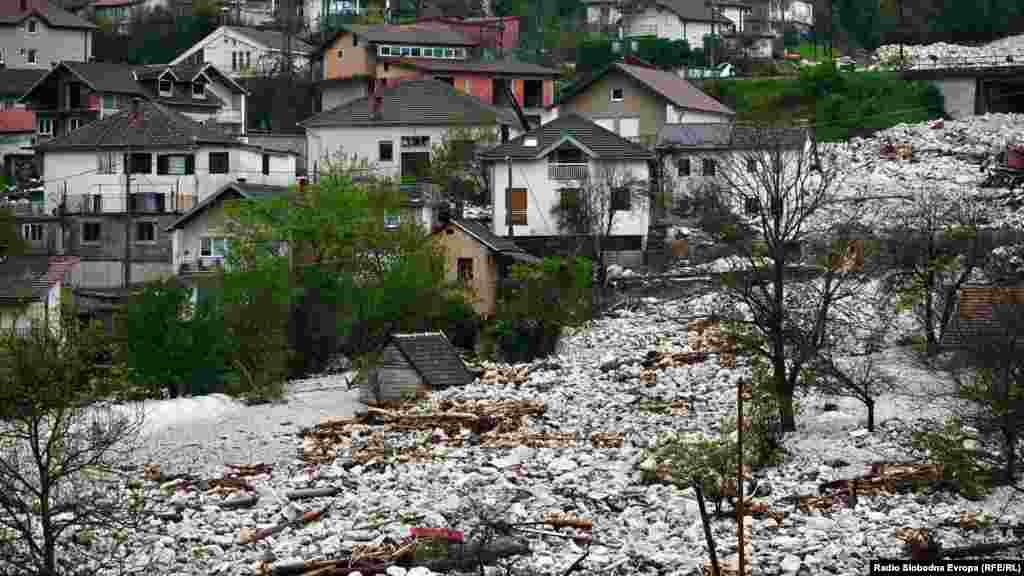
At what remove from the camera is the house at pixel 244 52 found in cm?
7494

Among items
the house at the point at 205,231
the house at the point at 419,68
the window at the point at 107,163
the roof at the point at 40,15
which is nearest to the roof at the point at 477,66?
the house at the point at 419,68

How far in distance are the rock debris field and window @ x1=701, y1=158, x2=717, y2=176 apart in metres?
16.2

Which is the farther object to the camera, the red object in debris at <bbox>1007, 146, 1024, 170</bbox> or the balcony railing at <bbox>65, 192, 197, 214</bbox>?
the balcony railing at <bbox>65, 192, 197, 214</bbox>

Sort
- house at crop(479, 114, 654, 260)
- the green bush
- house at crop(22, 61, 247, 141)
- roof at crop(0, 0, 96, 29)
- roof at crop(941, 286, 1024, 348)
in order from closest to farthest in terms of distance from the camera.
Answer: roof at crop(941, 286, 1024, 348) < the green bush < house at crop(479, 114, 654, 260) < house at crop(22, 61, 247, 141) < roof at crop(0, 0, 96, 29)

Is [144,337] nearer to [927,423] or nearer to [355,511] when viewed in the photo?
[355,511]

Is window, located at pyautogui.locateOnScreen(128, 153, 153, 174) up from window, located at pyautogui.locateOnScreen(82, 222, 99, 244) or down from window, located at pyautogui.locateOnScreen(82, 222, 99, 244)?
up

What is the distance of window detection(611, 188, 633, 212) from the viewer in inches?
1950

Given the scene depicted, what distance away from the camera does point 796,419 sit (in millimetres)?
29891

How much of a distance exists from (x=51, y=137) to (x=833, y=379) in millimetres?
41016

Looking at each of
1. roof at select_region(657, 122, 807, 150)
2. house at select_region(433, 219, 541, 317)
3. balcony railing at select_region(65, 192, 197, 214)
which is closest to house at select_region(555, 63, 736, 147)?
roof at select_region(657, 122, 807, 150)

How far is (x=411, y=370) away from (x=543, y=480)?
340 inches

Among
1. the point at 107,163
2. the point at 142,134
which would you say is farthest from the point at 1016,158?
the point at 107,163

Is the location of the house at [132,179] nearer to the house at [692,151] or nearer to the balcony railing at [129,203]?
the balcony railing at [129,203]

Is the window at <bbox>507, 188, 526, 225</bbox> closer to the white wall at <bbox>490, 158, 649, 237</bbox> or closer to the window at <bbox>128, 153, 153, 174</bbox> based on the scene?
the white wall at <bbox>490, 158, 649, 237</bbox>
